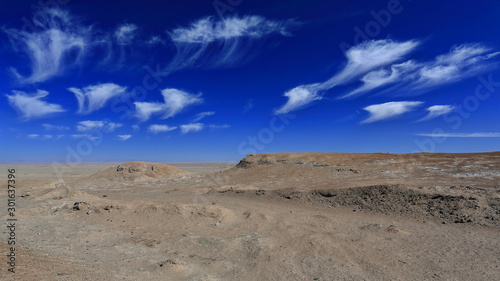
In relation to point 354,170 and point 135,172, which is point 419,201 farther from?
point 135,172

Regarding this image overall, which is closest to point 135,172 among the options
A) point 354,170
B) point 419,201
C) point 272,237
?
point 354,170

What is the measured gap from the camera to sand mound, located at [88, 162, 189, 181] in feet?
104

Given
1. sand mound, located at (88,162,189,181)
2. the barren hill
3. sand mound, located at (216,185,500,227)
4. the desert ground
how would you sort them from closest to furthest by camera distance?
1. the desert ground
2. sand mound, located at (216,185,500,227)
3. the barren hill
4. sand mound, located at (88,162,189,181)

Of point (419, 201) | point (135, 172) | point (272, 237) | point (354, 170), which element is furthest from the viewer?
point (135, 172)

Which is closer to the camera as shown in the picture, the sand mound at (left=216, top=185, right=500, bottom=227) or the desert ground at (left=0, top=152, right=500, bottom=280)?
the desert ground at (left=0, top=152, right=500, bottom=280)

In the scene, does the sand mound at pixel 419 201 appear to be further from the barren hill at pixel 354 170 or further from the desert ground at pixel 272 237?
the barren hill at pixel 354 170

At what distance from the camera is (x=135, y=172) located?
3297cm

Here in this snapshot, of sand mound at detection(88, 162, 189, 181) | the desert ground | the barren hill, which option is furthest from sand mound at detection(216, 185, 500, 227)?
sand mound at detection(88, 162, 189, 181)

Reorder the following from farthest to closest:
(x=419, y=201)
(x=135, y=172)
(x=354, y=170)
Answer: (x=135, y=172), (x=354, y=170), (x=419, y=201)

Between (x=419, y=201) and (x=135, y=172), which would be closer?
(x=419, y=201)

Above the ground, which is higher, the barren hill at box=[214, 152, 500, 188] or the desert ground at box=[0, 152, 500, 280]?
the barren hill at box=[214, 152, 500, 188]

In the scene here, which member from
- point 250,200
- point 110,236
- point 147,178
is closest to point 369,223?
point 250,200

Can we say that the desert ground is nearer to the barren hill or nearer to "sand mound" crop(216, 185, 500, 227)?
"sand mound" crop(216, 185, 500, 227)

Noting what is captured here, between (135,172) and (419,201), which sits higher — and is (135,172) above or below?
above
